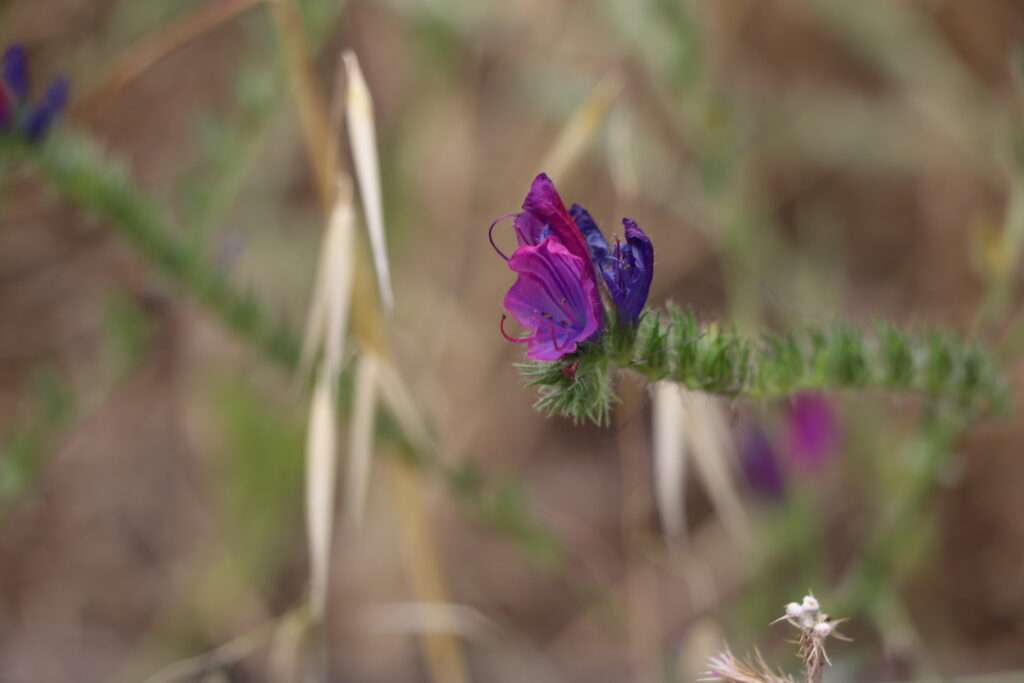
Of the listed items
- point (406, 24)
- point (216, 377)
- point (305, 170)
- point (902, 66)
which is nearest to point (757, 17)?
point (902, 66)

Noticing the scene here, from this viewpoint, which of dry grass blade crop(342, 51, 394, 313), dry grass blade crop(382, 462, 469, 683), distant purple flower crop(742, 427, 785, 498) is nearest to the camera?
dry grass blade crop(342, 51, 394, 313)

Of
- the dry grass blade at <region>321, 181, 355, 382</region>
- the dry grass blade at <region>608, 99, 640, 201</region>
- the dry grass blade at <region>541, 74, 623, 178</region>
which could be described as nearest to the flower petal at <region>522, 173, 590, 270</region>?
the dry grass blade at <region>321, 181, 355, 382</region>

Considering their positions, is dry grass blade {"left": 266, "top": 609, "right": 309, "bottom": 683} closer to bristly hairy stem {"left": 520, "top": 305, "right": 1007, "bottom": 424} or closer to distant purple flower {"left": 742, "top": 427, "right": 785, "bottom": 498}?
bristly hairy stem {"left": 520, "top": 305, "right": 1007, "bottom": 424}

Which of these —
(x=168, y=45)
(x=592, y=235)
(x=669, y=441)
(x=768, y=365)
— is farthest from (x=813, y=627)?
(x=168, y=45)

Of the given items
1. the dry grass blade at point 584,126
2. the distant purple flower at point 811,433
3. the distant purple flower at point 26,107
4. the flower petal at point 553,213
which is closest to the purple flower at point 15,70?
the distant purple flower at point 26,107

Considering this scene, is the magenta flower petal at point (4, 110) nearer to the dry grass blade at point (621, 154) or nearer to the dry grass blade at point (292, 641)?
the dry grass blade at point (292, 641)

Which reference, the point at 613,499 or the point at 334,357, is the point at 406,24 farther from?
the point at 334,357
